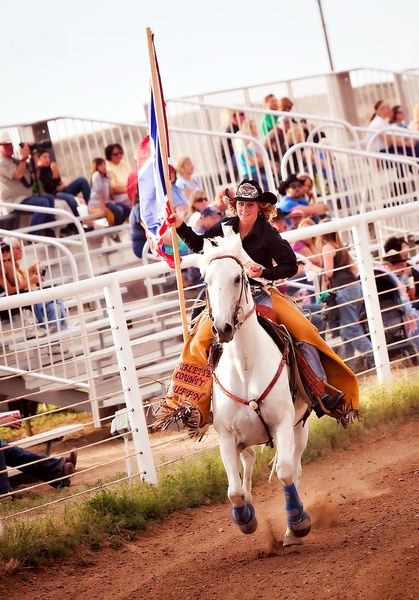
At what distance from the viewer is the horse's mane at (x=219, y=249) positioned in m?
6.93

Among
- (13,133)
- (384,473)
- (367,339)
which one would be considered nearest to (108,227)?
(13,133)

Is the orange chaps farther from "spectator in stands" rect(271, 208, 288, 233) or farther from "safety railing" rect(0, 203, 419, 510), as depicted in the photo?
"spectator in stands" rect(271, 208, 288, 233)

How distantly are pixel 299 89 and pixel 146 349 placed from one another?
8.85 metres

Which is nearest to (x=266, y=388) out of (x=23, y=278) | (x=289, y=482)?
(x=289, y=482)

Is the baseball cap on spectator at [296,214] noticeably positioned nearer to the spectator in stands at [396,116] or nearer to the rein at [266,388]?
the rein at [266,388]

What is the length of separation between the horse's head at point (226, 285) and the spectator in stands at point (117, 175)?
9.37 metres

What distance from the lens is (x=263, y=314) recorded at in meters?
7.80

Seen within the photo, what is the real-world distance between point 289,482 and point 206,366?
0.97m

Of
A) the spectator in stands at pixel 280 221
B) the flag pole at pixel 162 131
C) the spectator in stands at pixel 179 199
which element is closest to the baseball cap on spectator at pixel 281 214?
the spectator in stands at pixel 280 221

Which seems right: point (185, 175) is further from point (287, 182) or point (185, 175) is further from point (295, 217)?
point (295, 217)

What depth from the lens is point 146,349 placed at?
1371 cm

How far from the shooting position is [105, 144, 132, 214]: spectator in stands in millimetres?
16312

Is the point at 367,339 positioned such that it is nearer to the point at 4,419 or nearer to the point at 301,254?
the point at 301,254

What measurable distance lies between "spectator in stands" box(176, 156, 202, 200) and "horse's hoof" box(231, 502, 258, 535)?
8242mm
